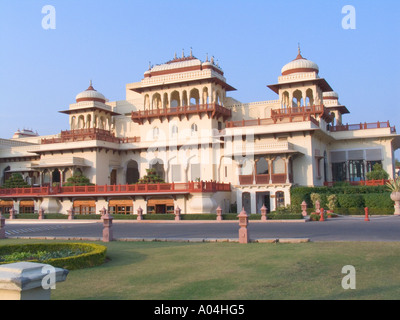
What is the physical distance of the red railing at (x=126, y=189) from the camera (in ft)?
104

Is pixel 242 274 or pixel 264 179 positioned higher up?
pixel 264 179

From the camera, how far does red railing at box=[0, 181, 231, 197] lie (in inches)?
1249

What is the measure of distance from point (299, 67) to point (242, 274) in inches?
1231

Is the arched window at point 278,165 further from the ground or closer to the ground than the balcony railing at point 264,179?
further from the ground

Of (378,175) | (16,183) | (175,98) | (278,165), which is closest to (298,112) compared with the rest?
(278,165)

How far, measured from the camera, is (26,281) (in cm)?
474

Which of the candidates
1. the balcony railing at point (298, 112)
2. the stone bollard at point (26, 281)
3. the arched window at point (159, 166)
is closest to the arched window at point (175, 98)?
the arched window at point (159, 166)

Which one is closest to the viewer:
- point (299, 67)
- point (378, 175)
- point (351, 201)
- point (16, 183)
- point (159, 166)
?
point (351, 201)

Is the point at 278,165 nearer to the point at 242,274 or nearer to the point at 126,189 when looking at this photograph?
the point at 126,189

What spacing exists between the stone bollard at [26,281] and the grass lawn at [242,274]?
2464 millimetres

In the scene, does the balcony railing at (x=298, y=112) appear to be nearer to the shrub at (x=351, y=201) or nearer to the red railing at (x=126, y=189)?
the red railing at (x=126, y=189)

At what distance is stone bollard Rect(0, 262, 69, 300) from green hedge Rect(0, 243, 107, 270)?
5581 millimetres

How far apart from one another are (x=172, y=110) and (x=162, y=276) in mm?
31468

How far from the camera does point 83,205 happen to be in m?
36.3
